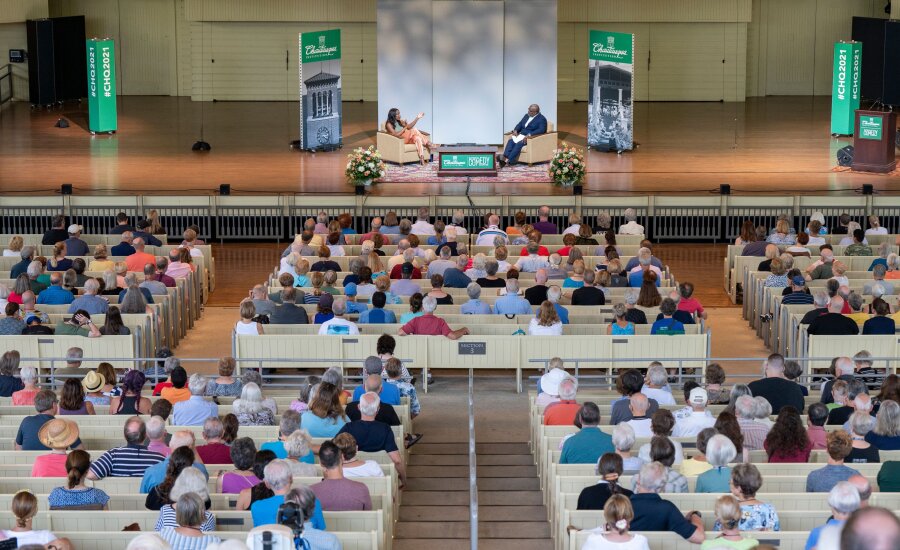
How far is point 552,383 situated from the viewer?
10.2m

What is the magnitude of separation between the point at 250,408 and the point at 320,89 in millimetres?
15722

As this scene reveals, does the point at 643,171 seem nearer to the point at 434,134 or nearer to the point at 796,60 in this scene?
the point at 434,134

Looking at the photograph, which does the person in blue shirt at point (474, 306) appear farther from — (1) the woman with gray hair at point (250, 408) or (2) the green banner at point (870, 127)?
(2) the green banner at point (870, 127)

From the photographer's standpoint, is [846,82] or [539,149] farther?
[846,82]

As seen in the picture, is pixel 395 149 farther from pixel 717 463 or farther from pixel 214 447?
pixel 717 463

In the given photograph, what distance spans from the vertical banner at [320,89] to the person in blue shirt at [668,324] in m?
13.0

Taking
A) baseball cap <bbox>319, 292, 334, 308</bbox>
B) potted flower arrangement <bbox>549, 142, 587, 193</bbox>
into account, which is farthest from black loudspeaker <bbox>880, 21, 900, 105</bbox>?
baseball cap <bbox>319, 292, 334, 308</bbox>

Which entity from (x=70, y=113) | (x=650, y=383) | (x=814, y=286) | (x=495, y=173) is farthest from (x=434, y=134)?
(x=650, y=383)

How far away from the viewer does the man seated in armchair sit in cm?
2405

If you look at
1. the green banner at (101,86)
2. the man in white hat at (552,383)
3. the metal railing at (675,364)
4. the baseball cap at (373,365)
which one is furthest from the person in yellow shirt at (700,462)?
the green banner at (101,86)

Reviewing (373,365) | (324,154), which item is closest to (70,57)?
(324,154)

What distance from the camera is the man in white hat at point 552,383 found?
1015 cm

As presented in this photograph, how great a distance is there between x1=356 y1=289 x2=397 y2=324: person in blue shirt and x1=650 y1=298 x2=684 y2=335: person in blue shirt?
2.40m

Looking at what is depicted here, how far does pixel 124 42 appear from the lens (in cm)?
3369
